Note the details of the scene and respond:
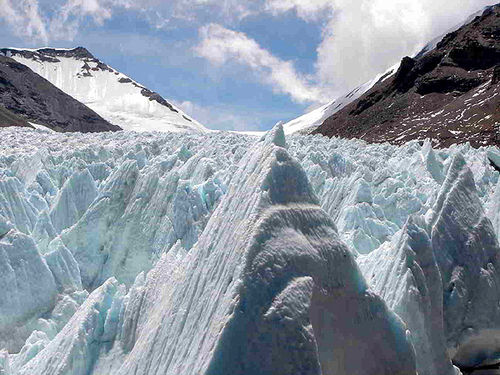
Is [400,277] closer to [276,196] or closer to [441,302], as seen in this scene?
[441,302]

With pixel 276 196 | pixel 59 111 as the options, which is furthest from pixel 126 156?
pixel 59 111

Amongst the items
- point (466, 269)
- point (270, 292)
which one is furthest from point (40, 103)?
point (270, 292)

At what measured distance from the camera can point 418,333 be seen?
7254 millimetres

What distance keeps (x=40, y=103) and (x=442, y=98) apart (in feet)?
328

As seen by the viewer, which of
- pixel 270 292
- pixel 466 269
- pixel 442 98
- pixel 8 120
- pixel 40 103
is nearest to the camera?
pixel 270 292

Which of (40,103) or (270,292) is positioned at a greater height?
(40,103)

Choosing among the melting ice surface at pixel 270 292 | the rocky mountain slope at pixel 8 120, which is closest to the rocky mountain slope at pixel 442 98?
the rocky mountain slope at pixel 8 120

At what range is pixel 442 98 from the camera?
92.6m

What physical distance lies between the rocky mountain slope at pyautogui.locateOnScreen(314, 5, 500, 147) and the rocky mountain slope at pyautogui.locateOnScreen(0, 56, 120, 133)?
219 feet

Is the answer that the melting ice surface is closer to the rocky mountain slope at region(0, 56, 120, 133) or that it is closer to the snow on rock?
the snow on rock

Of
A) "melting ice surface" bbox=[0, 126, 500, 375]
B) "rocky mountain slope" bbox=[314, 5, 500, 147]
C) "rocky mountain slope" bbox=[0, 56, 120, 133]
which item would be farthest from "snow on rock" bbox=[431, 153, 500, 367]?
"rocky mountain slope" bbox=[0, 56, 120, 133]

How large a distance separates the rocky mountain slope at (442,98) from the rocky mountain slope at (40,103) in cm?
6679

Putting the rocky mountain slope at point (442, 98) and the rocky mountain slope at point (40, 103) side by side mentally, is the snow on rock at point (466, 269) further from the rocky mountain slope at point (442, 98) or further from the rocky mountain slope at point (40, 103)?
the rocky mountain slope at point (40, 103)

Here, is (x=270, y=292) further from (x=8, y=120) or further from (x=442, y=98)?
(x=8, y=120)
